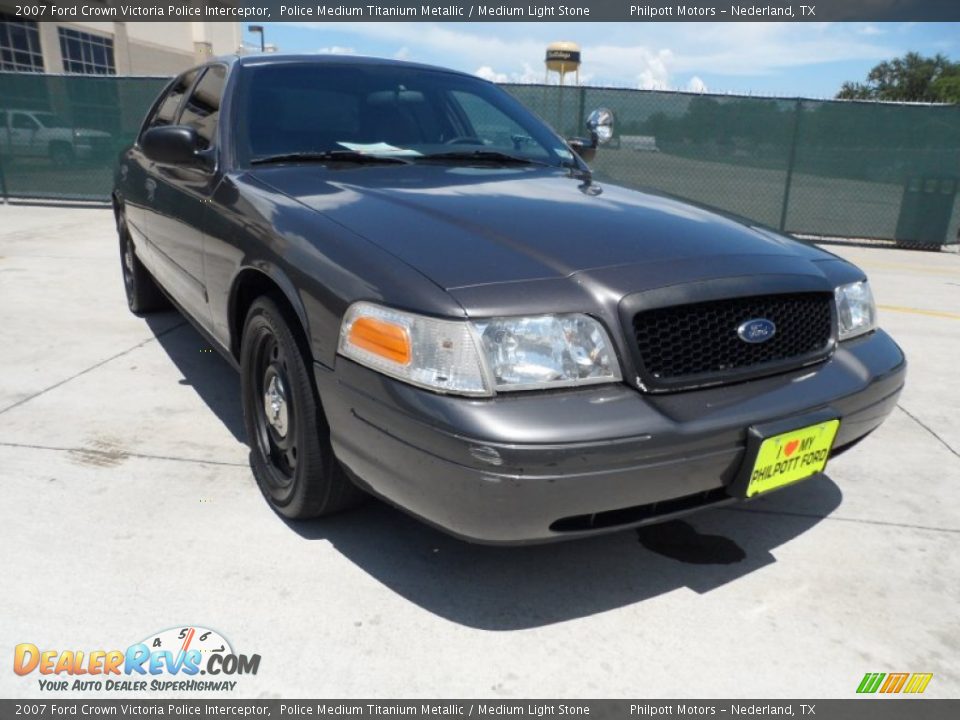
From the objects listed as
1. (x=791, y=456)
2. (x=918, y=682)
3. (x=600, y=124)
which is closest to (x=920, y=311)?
(x=600, y=124)

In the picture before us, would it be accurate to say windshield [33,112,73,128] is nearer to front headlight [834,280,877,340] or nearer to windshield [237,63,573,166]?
windshield [237,63,573,166]

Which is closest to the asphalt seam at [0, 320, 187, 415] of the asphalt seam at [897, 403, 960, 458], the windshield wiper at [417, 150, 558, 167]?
the windshield wiper at [417, 150, 558, 167]

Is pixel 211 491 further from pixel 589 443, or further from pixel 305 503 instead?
pixel 589 443

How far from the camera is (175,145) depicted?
3035 millimetres

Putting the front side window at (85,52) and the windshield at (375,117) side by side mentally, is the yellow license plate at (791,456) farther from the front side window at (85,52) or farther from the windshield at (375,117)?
the front side window at (85,52)

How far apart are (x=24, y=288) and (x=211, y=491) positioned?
13.6 feet

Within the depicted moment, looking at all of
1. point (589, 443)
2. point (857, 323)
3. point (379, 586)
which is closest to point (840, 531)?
point (857, 323)

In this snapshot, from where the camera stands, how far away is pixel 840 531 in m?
2.72

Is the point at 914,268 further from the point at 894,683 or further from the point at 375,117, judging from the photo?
the point at 894,683

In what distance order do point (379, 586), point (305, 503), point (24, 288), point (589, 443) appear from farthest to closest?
1. point (24, 288)
2. point (305, 503)
3. point (379, 586)
4. point (589, 443)

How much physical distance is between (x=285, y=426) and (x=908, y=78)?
78.8m

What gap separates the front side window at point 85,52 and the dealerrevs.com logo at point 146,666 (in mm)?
30975

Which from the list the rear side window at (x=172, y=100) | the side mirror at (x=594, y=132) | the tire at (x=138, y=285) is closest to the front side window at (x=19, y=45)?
the tire at (x=138, y=285)

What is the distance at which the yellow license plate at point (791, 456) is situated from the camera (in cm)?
209
